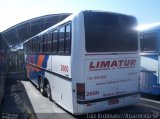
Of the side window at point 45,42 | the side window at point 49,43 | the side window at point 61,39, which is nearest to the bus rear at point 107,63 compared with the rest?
the side window at point 61,39

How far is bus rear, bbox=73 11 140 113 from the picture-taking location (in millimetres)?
6949

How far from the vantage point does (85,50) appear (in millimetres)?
6965

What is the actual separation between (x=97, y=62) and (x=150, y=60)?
391cm

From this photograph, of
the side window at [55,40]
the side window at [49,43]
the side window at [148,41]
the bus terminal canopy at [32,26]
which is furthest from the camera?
the bus terminal canopy at [32,26]

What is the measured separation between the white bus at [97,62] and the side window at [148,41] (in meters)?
2.36

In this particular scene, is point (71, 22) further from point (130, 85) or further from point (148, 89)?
point (148, 89)

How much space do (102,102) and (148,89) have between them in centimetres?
385

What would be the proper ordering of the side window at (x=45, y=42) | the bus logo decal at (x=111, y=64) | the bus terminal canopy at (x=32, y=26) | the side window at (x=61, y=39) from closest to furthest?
the bus logo decal at (x=111, y=64) < the side window at (x=61, y=39) < the side window at (x=45, y=42) < the bus terminal canopy at (x=32, y=26)

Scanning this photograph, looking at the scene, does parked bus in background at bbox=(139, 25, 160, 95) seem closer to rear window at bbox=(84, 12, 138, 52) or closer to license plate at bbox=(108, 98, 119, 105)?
rear window at bbox=(84, 12, 138, 52)

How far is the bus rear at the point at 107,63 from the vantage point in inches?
274

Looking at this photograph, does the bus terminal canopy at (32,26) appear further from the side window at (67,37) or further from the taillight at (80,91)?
the taillight at (80,91)

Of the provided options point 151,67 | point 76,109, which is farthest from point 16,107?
point 151,67

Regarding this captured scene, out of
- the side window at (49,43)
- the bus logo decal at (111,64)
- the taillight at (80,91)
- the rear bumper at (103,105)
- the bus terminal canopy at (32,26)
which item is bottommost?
the rear bumper at (103,105)

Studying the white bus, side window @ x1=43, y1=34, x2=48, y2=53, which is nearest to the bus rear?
the white bus
